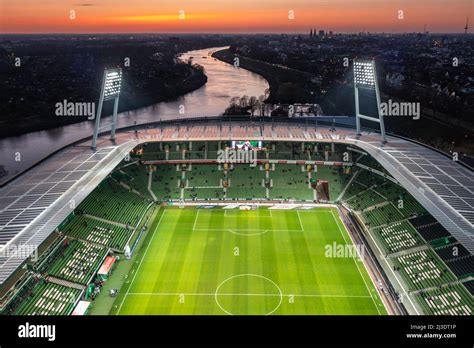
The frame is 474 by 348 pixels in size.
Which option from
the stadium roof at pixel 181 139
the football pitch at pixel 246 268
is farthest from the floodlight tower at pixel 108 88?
the football pitch at pixel 246 268

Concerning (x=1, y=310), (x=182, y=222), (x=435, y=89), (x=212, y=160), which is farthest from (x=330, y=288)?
(x=435, y=89)

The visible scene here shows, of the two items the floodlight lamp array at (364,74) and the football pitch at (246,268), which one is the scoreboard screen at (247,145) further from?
the floodlight lamp array at (364,74)

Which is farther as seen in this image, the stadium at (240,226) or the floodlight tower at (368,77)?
the floodlight tower at (368,77)

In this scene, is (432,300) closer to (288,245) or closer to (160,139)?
(288,245)

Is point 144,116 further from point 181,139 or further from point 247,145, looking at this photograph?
point 247,145

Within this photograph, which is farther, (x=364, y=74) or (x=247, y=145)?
(x=247, y=145)

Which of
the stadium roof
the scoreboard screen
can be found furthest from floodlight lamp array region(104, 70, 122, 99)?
the scoreboard screen

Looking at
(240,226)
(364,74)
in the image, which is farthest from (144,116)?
(240,226)
